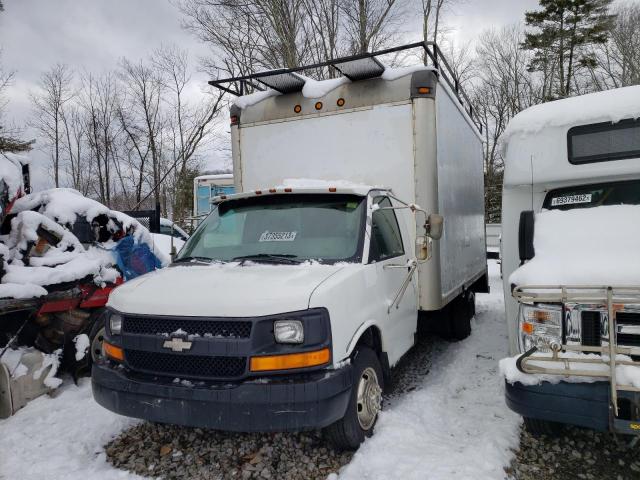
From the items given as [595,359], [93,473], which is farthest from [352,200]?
[93,473]

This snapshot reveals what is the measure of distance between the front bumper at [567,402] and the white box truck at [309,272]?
3.78ft

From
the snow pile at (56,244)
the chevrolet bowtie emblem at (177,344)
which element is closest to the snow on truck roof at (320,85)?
the snow pile at (56,244)

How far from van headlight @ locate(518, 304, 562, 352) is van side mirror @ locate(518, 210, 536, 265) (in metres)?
0.65

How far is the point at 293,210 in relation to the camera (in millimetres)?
4336

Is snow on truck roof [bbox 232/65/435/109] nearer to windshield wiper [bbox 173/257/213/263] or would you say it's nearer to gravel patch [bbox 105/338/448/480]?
windshield wiper [bbox 173/257/213/263]

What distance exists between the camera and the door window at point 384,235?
4.18 metres

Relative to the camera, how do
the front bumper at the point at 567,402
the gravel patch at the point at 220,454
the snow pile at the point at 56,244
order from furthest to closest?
the snow pile at the point at 56,244, the gravel patch at the point at 220,454, the front bumper at the point at 567,402

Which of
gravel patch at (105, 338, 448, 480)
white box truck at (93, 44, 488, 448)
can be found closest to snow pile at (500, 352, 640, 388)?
white box truck at (93, 44, 488, 448)

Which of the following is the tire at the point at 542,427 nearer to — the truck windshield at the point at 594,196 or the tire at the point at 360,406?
the tire at the point at 360,406

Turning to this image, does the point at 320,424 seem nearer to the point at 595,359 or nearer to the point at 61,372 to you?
the point at 595,359

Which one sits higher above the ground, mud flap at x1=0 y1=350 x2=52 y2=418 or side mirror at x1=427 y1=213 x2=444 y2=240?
side mirror at x1=427 y1=213 x2=444 y2=240

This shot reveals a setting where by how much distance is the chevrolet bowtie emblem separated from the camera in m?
3.17

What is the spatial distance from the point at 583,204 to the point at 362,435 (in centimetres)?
266

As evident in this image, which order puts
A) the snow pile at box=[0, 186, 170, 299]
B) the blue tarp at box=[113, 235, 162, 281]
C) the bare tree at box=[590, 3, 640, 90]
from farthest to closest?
the bare tree at box=[590, 3, 640, 90] < the blue tarp at box=[113, 235, 162, 281] < the snow pile at box=[0, 186, 170, 299]
